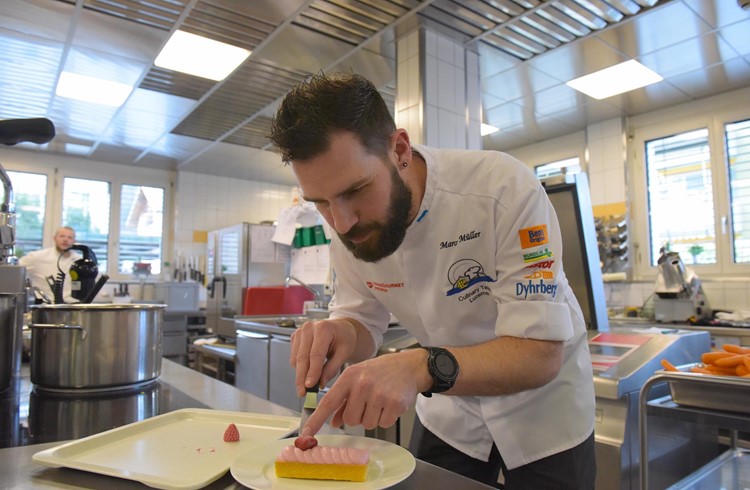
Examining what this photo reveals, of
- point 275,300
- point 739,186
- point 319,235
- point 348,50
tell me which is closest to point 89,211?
point 275,300

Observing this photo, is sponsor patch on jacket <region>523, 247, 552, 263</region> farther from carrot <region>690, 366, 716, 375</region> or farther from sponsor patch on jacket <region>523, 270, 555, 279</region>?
carrot <region>690, 366, 716, 375</region>

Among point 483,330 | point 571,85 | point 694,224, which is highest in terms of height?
point 571,85

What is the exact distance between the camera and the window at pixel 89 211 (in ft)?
19.3

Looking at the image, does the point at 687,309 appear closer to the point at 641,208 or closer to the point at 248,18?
the point at 641,208

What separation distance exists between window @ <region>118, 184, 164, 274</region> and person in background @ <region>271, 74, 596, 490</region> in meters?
5.82

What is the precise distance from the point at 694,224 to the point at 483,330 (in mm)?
3879

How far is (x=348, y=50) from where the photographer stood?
3.29 meters

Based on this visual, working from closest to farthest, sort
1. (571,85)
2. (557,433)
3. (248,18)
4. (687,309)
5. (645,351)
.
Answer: (557,433), (645,351), (248,18), (687,309), (571,85)

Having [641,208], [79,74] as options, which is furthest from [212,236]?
[641,208]

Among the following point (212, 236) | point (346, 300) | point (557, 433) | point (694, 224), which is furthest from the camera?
point (212, 236)

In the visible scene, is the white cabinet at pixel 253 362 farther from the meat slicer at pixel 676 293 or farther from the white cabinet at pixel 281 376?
the meat slicer at pixel 676 293

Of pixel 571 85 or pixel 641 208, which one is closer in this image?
pixel 571 85

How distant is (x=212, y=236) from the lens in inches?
217

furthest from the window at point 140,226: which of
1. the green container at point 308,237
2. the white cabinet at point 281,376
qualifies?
the white cabinet at point 281,376
